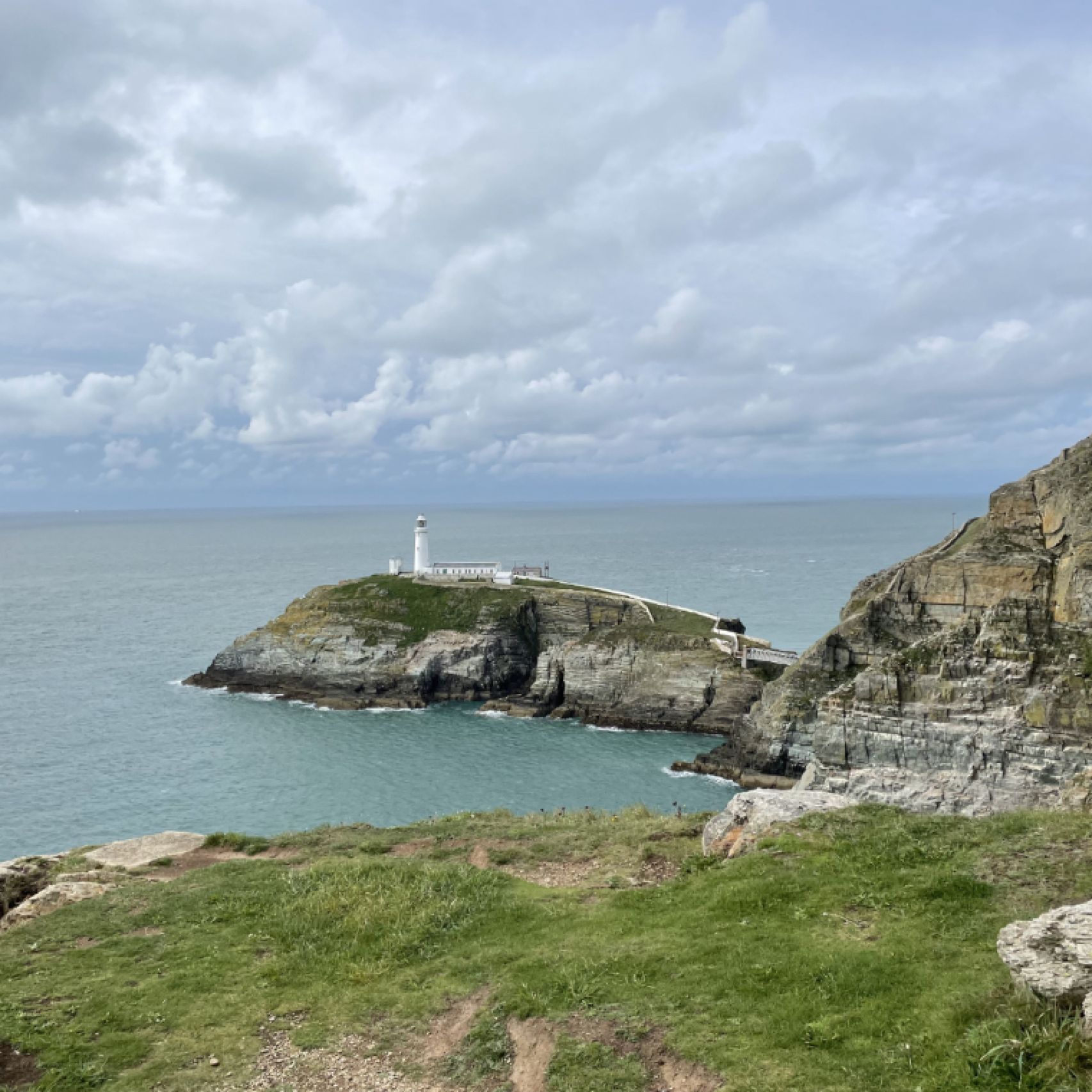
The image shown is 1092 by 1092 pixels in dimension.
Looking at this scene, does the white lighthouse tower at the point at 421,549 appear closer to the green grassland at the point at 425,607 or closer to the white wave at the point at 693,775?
the green grassland at the point at 425,607

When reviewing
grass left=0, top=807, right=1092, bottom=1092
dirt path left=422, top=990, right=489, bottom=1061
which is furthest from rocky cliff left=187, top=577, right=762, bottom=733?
dirt path left=422, top=990, right=489, bottom=1061

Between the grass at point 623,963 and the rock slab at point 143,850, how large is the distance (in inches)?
98.4

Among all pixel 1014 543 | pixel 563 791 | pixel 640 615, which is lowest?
pixel 563 791

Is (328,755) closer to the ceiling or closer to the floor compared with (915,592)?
closer to the floor

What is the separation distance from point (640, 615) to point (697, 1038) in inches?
2347

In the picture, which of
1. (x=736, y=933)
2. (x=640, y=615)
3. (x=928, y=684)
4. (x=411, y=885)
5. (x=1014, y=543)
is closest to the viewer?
(x=736, y=933)

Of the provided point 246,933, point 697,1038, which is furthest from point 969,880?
point 246,933

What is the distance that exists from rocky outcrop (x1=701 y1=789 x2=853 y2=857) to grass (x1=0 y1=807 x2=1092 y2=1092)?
1.84 ft

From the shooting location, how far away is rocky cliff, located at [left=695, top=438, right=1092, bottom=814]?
33.4 m

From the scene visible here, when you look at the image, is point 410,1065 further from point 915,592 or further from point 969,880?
point 915,592

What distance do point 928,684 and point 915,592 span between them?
26.2 ft

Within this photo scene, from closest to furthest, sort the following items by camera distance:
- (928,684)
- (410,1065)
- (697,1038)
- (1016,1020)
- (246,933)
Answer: (1016,1020) < (697,1038) < (410,1065) < (246,933) < (928,684)

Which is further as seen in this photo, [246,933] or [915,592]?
[915,592]

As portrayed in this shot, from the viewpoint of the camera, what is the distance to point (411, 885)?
1594 centimetres
